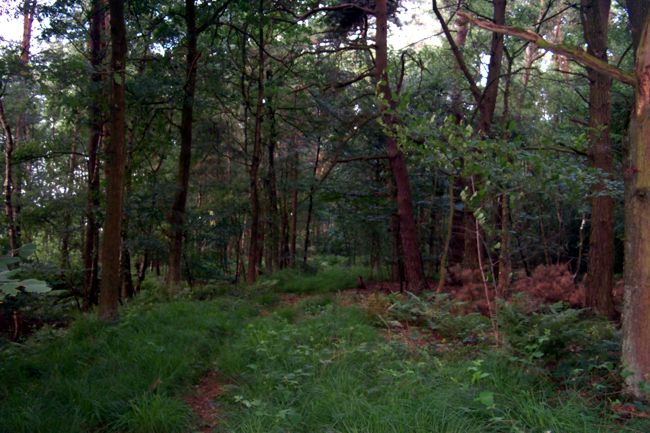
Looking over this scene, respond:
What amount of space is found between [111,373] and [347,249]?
15.2 metres

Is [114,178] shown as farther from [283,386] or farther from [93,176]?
[93,176]

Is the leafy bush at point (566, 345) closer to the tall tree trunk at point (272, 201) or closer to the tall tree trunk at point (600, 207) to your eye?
the tall tree trunk at point (600, 207)

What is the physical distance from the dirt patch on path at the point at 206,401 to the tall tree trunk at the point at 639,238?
3.40 m

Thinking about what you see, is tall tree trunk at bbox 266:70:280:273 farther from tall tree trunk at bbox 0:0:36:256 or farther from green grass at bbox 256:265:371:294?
tall tree trunk at bbox 0:0:36:256

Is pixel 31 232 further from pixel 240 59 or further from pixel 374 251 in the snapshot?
pixel 374 251

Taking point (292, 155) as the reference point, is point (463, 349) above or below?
below

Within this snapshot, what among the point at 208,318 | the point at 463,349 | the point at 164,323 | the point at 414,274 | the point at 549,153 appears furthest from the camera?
the point at 414,274

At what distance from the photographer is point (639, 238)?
4.36m

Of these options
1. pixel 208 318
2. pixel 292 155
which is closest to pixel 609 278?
pixel 208 318

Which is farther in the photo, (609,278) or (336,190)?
(336,190)

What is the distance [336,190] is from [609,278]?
6.96 meters

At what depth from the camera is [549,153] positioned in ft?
17.9

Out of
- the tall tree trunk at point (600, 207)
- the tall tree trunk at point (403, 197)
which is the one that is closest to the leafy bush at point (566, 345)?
the tall tree trunk at point (600, 207)

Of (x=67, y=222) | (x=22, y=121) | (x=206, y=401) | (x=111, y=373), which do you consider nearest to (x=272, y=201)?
(x=67, y=222)
